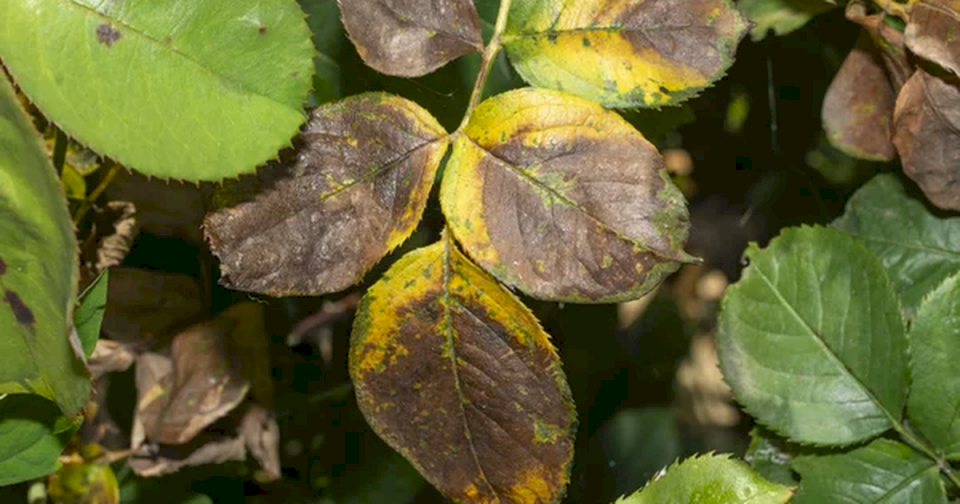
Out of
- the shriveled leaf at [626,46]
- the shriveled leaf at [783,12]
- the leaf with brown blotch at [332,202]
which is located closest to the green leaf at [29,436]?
the leaf with brown blotch at [332,202]

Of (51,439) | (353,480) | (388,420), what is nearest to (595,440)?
(353,480)

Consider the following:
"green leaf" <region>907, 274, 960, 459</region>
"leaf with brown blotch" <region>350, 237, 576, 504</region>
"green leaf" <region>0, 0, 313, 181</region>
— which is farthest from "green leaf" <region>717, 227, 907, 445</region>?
"green leaf" <region>0, 0, 313, 181</region>

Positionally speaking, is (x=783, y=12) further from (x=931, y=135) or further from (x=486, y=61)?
(x=486, y=61)

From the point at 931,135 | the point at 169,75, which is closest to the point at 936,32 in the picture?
the point at 931,135

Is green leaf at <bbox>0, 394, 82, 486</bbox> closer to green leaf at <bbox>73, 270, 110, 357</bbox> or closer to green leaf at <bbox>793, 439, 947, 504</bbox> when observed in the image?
green leaf at <bbox>73, 270, 110, 357</bbox>

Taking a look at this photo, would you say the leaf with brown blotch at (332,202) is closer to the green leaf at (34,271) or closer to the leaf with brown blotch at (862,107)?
the green leaf at (34,271)

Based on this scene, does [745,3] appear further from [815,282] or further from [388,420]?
[388,420]
